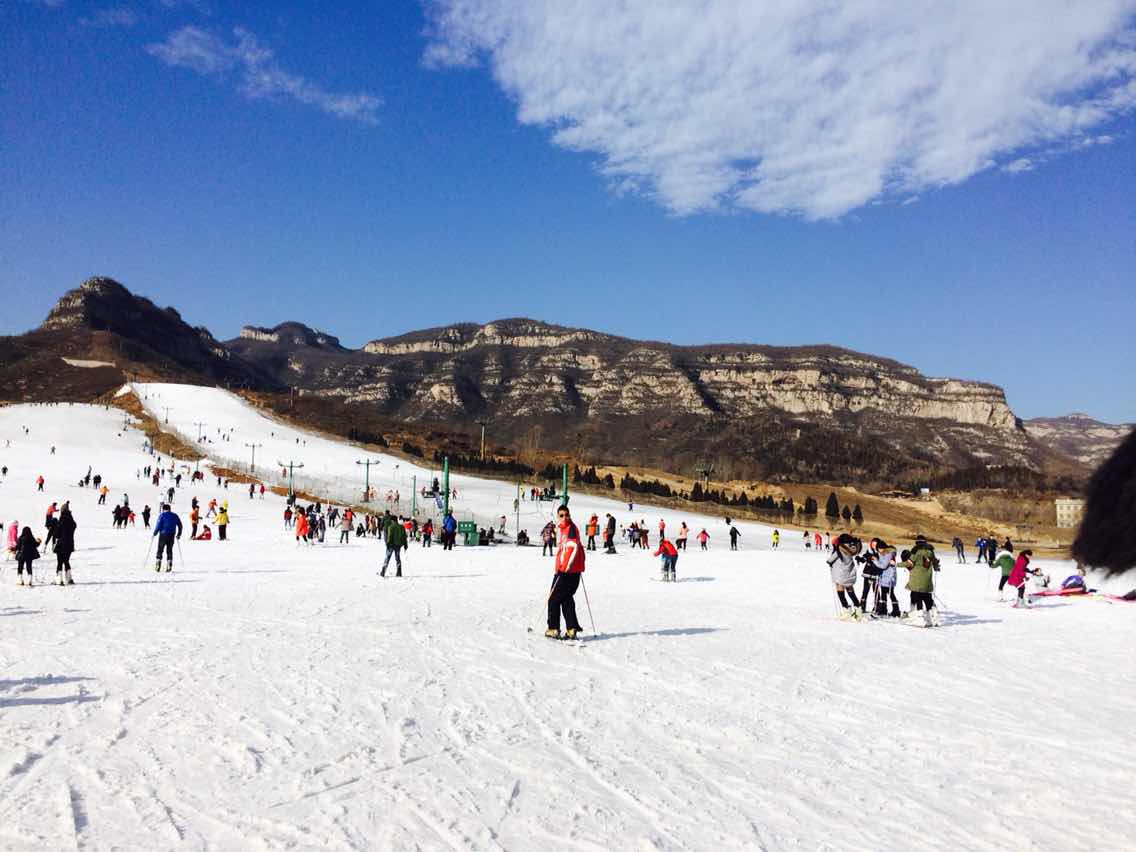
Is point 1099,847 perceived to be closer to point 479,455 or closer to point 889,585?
point 889,585

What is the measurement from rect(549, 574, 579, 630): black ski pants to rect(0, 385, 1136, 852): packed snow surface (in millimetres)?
344

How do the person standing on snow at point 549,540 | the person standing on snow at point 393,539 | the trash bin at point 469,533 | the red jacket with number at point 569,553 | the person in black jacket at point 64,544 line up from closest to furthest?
the red jacket with number at point 569,553 → the person in black jacket at point 64,544 → the person standing on snow at point 393,539 → the person standing on snow at point 549,540 → the trash bin at point 469,533

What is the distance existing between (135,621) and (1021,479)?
16215 cm

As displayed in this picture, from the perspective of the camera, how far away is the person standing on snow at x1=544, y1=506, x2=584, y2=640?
9375 mm

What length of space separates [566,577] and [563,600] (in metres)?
0.34

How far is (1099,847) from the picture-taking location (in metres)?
4.36

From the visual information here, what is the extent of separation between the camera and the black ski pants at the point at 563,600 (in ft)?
31.2

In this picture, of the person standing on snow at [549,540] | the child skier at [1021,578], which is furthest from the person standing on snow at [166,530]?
the child skier at [1021,578]

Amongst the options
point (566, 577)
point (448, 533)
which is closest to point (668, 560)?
point (566, 577)

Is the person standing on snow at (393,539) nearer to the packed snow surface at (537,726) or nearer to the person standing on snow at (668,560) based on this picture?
the packed snow surface at (537,726)

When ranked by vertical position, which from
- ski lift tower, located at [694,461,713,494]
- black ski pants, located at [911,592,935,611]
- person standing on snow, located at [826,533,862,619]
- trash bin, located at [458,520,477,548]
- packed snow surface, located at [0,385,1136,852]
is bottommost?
trash bin, located at [458,520,477,548]

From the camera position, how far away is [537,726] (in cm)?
607

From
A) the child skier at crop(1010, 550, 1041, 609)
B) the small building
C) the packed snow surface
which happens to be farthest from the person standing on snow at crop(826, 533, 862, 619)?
the small building

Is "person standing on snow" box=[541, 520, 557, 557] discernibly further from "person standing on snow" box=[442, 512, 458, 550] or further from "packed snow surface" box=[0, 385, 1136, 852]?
"packed snow surface" box=[0, 385, 1136, 852]
